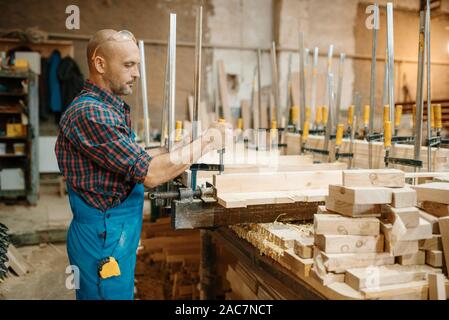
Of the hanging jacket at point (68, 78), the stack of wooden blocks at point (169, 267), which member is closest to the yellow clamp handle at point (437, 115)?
the stack of wooden blocks at point (169, 267)

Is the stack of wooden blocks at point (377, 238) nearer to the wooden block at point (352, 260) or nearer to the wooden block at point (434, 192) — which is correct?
the wooden block at point (352, 260)

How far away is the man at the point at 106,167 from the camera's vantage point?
1.82 m

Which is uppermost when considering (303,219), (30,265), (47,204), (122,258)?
(303,219)

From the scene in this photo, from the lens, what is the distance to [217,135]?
1979 mm

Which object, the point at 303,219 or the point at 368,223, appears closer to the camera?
the point at 368,223

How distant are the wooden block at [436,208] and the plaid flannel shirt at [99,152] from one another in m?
1.24

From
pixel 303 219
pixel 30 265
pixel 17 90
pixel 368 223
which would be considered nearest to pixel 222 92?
pixel 17 90

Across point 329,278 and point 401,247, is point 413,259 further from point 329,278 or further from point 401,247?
point 329,278

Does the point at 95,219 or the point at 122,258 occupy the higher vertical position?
the point at 95,219
